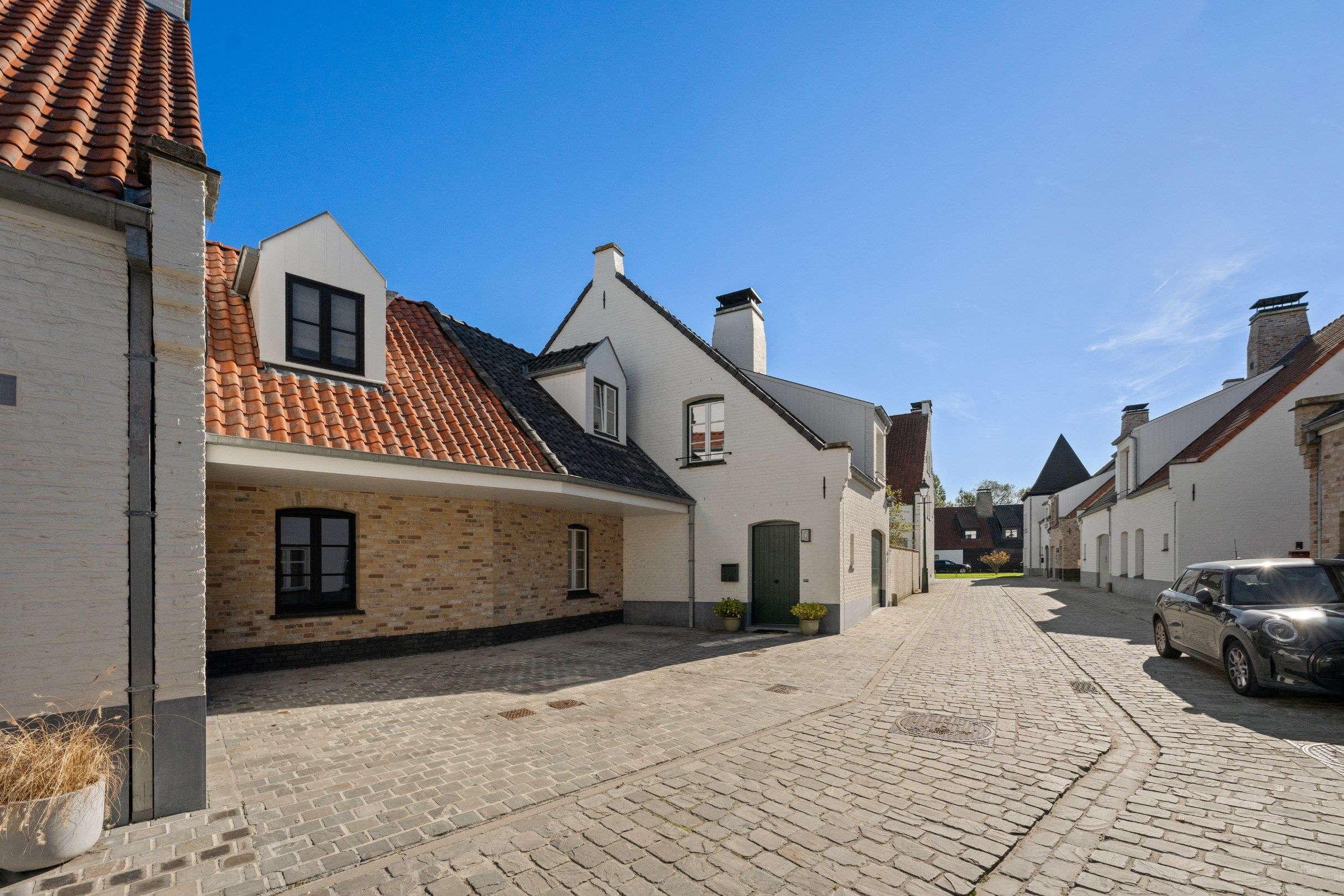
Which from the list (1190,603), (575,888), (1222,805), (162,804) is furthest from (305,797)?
(1190,603)

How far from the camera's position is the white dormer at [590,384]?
14.2 m

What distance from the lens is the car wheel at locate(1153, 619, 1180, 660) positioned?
1038 cm

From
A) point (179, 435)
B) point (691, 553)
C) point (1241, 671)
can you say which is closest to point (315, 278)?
point (179, 435)

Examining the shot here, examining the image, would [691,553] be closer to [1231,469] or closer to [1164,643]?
[1164,643]

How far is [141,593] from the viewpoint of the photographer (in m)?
4.44

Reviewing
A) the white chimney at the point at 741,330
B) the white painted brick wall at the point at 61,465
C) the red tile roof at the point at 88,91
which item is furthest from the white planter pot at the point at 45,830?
the white chimney at the point at 741,330

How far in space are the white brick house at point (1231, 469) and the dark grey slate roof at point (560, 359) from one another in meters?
16.9

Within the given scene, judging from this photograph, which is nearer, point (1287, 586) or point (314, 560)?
point (1287, 586)

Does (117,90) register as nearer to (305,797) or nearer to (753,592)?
(305,797)

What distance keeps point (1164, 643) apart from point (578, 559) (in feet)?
36.3

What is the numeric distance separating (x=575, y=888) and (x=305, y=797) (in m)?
2.58

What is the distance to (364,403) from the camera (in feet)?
30.9

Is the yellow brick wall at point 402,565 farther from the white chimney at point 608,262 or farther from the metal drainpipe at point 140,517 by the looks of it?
the white chimney at point 608,262

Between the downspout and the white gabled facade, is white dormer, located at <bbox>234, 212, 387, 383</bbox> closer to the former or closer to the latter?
the white gabled facade
